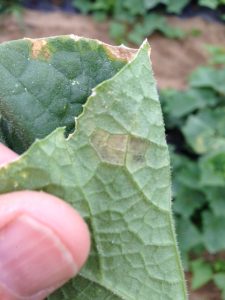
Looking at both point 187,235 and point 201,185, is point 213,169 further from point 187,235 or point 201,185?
point 187,235

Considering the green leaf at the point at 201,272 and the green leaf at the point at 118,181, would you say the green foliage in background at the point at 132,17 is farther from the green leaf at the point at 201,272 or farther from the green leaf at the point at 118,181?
the green leaf at the point at 118,181

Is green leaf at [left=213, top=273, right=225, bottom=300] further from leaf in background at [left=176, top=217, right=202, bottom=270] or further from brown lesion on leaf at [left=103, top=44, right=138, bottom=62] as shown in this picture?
brown lesion on leaf at [left=103, top=44, right=138, bottom=62]

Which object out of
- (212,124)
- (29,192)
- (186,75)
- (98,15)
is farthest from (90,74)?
(98,15)

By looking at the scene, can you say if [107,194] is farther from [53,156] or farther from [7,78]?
[7,78]

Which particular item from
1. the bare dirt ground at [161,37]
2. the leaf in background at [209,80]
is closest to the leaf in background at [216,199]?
the leaf in background at [209,80]

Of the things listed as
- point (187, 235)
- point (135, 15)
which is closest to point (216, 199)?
point (187, 235)
